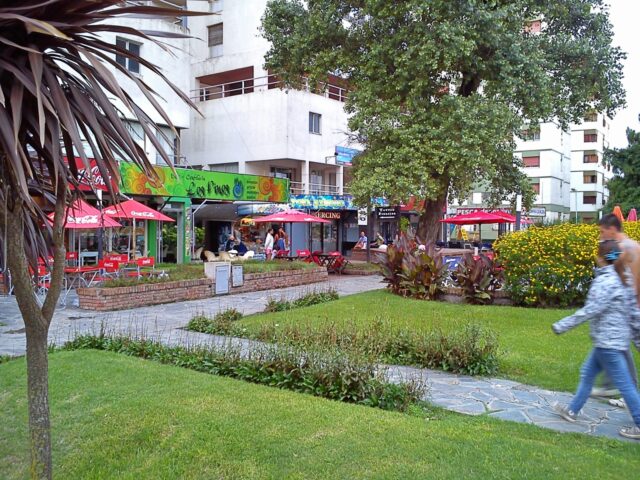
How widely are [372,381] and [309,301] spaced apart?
296 inches

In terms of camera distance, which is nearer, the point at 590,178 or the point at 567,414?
the point at 567,414

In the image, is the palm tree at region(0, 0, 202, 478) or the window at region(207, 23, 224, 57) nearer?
the palm tree at region(0, 0, 202, 478)

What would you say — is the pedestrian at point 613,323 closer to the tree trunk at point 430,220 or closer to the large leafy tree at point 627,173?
the tree trunk at point 430,220

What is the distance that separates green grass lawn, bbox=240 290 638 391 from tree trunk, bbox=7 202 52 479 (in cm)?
509

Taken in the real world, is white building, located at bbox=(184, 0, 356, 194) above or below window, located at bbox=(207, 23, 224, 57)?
below

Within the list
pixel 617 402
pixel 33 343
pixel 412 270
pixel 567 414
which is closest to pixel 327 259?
pixel 412 270

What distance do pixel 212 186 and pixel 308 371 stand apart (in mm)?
20620

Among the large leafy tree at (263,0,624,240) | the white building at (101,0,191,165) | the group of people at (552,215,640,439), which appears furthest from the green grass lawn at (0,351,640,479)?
the white building at (101,0,191,165)

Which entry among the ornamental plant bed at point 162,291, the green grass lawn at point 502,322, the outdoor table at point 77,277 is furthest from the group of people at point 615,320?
the outdoor table at point 77,277

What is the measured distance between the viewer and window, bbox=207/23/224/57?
34406mm

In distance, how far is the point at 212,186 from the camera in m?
25.7

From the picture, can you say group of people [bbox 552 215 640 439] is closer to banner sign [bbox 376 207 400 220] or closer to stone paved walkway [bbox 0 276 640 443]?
stone paved walkway [bbox 0 276 640 443]

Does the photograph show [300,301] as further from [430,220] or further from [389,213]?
[389,213]

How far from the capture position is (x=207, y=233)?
101ft
